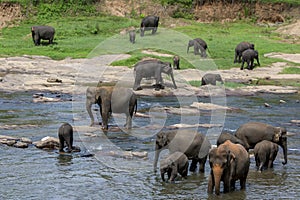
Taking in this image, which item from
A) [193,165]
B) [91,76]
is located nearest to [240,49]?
[91,76]

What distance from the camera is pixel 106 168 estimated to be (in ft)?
49.6

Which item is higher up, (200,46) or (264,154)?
(200,46)

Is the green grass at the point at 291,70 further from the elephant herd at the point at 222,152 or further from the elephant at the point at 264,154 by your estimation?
the elephant at the point at 264,154

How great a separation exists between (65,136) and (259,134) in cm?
497

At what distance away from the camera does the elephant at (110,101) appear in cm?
1981

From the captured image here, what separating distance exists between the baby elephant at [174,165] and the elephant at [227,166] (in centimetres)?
125

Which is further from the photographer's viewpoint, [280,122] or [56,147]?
[280,122]

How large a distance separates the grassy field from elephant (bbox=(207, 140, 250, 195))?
68.1 feet

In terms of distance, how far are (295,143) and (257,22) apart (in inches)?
1456

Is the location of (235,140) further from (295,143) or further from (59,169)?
(59,169)

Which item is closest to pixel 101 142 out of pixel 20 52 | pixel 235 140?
pixel 235 140

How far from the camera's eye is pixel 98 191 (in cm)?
1334

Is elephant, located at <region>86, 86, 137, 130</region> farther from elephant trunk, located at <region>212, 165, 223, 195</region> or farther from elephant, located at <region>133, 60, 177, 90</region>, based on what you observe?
elephant trunk, located at <region>212, 165, 223, 195</region>

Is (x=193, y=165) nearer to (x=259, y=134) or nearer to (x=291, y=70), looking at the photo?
(x=259, y=134)
